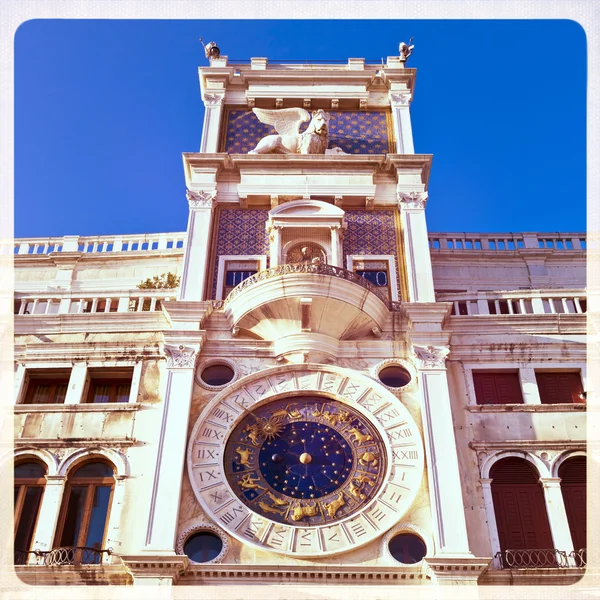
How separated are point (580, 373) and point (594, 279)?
315 centimetres

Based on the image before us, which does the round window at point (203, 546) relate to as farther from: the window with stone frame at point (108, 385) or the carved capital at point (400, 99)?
the carved capital at point (400, 99)

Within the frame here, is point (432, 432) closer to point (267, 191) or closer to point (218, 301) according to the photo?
point (218, 301)

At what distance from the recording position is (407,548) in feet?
51.2

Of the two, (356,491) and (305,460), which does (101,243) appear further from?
(356,491)

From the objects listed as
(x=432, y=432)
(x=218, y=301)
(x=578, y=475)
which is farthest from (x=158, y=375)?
(x=578, y=475)

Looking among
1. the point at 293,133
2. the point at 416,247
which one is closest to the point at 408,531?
the point at 416,247

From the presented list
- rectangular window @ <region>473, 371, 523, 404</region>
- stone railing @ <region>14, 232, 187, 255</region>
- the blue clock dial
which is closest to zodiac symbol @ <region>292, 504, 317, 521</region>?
the blue clock dial

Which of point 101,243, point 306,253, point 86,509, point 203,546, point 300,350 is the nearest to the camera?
point 203,546

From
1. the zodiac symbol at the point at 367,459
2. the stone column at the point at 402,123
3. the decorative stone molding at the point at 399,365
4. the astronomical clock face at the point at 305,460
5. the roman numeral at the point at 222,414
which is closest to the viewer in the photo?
the astronomical clock face at the point at 305,460

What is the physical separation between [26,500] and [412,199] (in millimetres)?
10960

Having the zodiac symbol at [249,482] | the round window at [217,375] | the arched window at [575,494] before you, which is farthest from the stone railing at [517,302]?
the zodiac symbol at [249,482]

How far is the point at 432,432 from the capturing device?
55.2 feet

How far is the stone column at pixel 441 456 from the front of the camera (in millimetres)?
15352

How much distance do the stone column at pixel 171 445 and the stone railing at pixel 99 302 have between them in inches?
73.8
